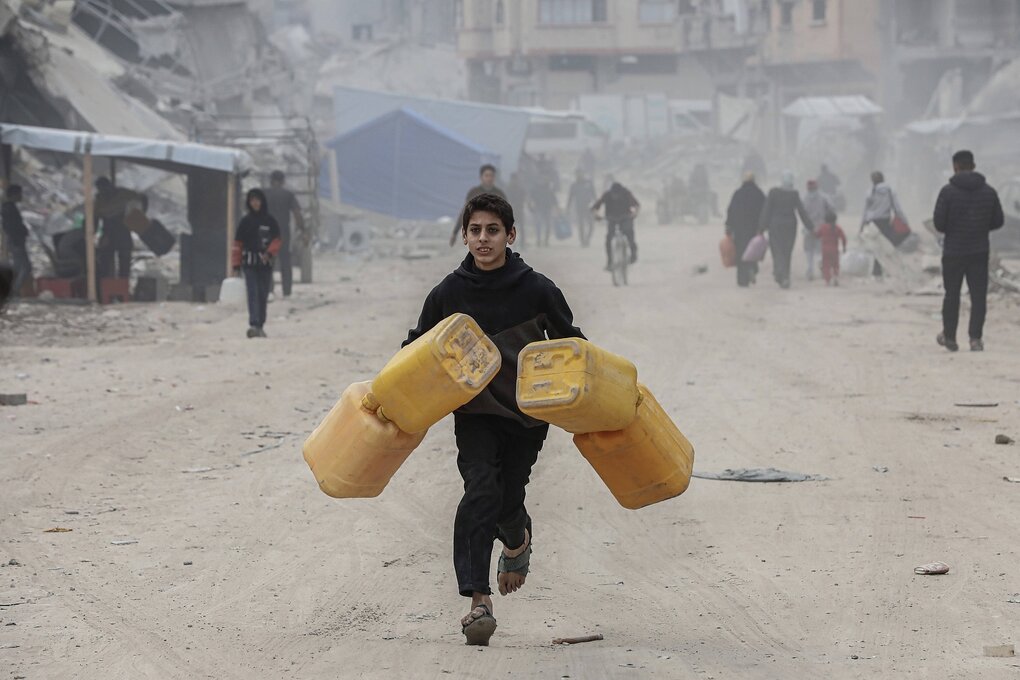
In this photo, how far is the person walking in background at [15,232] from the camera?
1788 cm

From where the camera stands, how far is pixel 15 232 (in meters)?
17.9

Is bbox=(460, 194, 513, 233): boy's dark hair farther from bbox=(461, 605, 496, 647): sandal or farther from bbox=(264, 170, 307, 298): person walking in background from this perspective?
bbox=(264, 170, 307, 298): person walking in background

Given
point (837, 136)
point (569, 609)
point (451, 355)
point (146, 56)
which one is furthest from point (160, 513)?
point (837, 136)

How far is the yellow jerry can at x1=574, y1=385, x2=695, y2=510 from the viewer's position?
468cm

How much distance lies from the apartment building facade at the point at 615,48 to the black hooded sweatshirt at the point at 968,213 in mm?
52332

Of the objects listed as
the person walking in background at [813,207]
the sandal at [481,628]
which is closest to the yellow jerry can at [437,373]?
the sandal at [481,628]

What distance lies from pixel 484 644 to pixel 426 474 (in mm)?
3331

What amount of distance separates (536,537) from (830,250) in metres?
15.7

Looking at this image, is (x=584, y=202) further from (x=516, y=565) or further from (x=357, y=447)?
(x=357, y=447)

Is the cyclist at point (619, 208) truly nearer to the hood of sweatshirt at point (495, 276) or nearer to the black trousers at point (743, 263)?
the black trousers at point (743, 263)

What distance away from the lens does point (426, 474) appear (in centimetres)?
798

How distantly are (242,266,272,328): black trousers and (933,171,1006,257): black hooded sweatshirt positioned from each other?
6400 mm

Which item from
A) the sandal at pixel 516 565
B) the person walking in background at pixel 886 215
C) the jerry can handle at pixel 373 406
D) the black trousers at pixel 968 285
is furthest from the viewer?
the person walking in background at pixel 886 215

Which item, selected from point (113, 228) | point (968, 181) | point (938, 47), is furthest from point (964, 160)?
point (938, 47)
